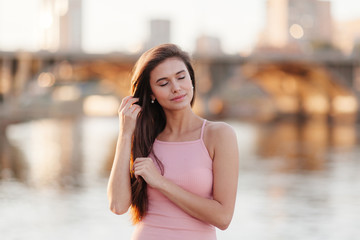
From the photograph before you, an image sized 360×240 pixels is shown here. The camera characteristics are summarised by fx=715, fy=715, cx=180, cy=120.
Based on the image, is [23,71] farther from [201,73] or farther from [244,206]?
[244,206]

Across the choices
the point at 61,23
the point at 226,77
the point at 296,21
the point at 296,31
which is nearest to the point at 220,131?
the point at 226,77

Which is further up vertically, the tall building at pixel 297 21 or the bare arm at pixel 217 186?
the tall building at pixel 297 21

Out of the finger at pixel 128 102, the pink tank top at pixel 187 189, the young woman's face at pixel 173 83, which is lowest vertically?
the pink tank top at pixel 187 189

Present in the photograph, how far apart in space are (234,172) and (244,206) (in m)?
8.63

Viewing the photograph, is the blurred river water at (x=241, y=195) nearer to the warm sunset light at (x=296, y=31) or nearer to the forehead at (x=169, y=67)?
the forehead at (x=169, y=67)

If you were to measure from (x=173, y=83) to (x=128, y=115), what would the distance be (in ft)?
0.78

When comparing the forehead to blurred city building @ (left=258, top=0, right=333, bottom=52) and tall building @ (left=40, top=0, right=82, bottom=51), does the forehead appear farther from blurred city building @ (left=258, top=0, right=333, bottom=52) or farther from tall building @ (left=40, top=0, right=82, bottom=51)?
tall building @ (left=40, top=0, right=82, bottom=51)

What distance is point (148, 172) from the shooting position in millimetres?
2740

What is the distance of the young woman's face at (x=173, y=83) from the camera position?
285 cm

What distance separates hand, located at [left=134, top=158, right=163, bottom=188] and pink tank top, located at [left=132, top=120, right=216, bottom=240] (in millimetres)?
59

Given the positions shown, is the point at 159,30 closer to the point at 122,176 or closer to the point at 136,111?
the point at 136,111

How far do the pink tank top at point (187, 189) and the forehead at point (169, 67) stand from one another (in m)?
0.27

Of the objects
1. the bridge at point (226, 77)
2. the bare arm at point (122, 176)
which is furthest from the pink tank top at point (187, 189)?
the bridge at point (226, 77)

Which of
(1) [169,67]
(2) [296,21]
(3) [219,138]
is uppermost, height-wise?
(2) [296,21]
